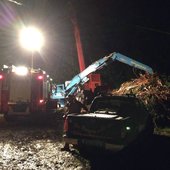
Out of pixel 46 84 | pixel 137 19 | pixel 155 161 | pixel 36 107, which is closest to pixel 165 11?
pixel 137 19

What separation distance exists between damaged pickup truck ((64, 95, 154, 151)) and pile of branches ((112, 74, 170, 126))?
4135 mm

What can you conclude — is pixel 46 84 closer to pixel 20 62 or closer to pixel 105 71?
pixel 105 71

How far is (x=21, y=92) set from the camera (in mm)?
16844

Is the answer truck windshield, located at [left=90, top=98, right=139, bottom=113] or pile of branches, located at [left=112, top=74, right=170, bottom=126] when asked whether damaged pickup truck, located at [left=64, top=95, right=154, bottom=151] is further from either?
pile of branches, located at [left=112, top=74, right=170, bottom=126]

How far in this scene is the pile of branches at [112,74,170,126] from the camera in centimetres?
1421

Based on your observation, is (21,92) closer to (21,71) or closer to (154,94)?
(21,71)

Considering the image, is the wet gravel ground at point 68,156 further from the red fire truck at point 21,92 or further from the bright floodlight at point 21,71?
the bright floodlight at point 21,71

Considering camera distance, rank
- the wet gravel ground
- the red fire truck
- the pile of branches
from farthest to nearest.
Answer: the red fire truck → the pile of branches → the wet gravel ground

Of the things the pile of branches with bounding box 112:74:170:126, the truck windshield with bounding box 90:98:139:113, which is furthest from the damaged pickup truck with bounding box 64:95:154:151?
the pile of branches with bounding box 112:74:170:126

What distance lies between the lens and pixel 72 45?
3803 cm

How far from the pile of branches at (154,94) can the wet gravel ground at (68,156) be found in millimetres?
2400

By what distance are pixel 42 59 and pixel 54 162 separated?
123 ft

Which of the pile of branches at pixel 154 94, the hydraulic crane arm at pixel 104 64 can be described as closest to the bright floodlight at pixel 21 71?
the hydraulic crane arm at pixel 104 64

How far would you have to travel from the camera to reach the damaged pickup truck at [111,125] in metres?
7.97
